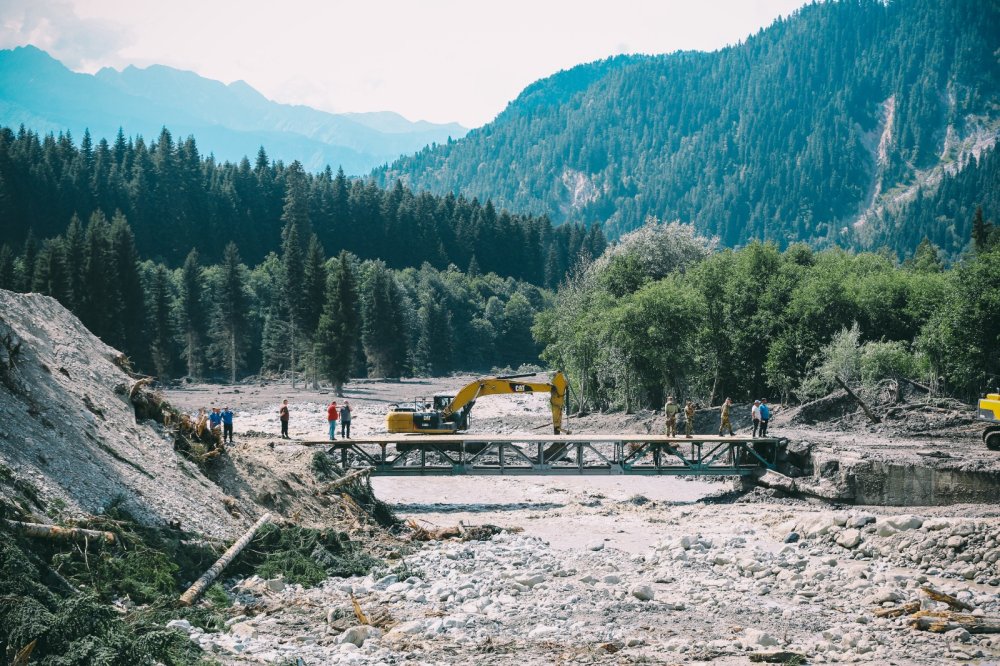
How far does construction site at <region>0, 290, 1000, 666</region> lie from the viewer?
46.6 ft

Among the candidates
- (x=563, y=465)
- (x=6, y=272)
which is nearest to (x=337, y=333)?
(x=6, y=272)

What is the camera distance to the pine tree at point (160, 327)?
7312cm

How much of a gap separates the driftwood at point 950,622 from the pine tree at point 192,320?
249 feet

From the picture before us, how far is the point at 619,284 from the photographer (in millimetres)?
52625

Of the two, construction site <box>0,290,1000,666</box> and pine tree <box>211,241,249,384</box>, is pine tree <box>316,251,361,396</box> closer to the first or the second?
pine tree <box>211,241,249,384</box>

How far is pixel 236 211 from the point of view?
128m

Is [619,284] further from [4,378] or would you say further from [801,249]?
[4,378]

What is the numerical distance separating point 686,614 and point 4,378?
45.8 feet

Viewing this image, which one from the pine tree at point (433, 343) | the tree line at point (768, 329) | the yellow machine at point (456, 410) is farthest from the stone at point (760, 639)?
the pine tree at point (433, 343)

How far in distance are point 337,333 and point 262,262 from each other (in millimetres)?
61562

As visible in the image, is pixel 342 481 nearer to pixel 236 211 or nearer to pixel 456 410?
pixel 456 410

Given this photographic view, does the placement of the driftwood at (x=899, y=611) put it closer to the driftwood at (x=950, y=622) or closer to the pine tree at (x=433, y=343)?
the driftwood at (x=950, y=622)

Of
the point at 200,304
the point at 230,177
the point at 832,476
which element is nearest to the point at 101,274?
the point at 200,304

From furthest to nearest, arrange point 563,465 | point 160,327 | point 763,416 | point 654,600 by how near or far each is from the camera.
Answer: point 160,327, point 563,465, point 763,416, point 654,600
